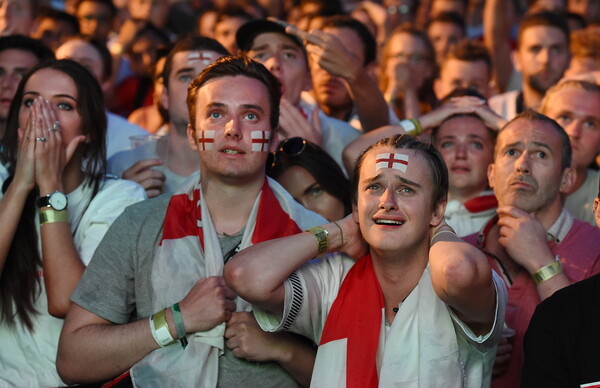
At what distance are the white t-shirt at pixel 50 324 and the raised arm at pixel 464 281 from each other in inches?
72.6

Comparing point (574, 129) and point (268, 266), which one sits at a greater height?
point (574, 129)

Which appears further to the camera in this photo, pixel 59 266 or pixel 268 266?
pixel 59 266

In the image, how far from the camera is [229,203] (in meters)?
4.68

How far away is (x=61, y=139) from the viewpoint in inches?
197

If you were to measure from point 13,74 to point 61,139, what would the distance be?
159cm

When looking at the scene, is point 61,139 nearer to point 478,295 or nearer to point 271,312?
point 271,312

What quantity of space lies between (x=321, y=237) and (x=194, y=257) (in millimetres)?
667

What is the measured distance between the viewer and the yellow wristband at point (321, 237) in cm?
423

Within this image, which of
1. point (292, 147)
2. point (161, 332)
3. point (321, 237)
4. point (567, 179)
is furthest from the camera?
point (292, 147)

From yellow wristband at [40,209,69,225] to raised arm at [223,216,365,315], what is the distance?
109 centimetres

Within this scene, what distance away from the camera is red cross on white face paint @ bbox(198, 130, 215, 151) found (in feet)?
15.2

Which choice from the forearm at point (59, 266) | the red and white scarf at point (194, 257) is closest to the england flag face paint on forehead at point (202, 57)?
the red and white scarf at point (194, 257)

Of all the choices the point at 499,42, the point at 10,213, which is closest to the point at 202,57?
the point at 10,213

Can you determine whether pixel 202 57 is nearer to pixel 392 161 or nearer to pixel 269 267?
pixel 392 161
